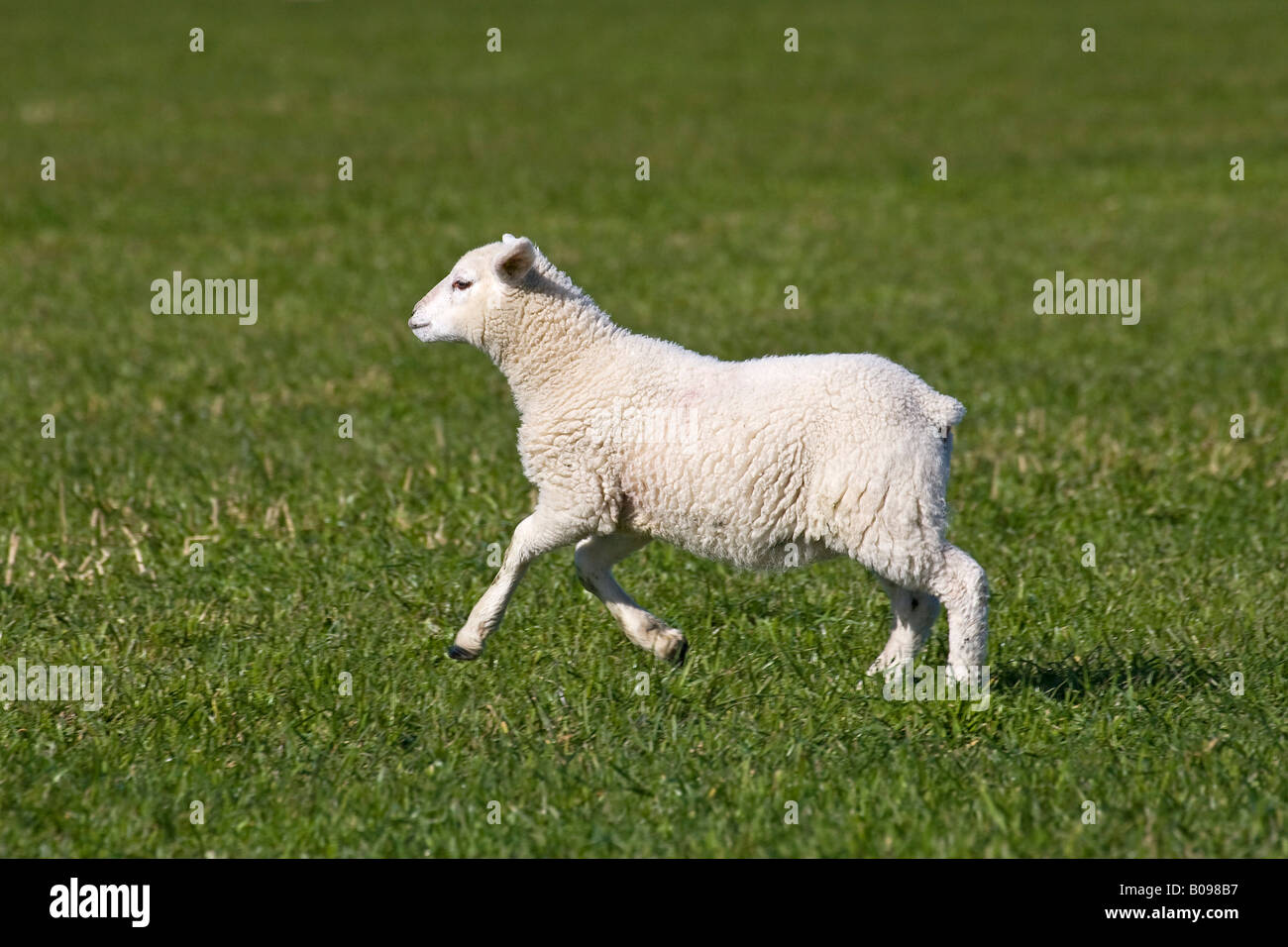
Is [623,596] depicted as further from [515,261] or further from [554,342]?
[515,261]

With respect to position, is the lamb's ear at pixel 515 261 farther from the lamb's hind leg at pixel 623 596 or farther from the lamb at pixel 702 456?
the lamb's hind leg at pixel 623 596

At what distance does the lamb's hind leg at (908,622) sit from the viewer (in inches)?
203

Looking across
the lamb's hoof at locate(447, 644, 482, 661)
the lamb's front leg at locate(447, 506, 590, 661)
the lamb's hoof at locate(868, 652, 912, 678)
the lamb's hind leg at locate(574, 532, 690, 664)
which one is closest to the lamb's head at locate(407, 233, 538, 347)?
the lamb's front leg at locate(447, 506, 590, 661)

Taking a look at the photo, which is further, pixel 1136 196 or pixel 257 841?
pixel 1136 196

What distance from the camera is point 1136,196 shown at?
18.4 m

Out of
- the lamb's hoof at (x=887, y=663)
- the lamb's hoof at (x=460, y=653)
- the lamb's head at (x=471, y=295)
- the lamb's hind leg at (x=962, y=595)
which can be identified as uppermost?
the lamb's head at (x=471, y=295)

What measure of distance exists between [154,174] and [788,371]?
53.0ft

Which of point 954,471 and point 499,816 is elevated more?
point 954,471

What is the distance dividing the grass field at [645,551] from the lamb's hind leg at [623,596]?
13 cm

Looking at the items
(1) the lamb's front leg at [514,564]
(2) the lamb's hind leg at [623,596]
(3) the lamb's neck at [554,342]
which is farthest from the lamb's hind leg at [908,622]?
(3) the lamb's neck at [554,342]

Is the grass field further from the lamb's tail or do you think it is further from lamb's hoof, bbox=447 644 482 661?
the lamb's tail

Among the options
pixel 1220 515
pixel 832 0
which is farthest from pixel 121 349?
pixel 832 0

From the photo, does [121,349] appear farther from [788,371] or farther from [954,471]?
[788,371]

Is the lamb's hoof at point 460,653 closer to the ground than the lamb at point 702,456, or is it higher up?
closer to the ground
